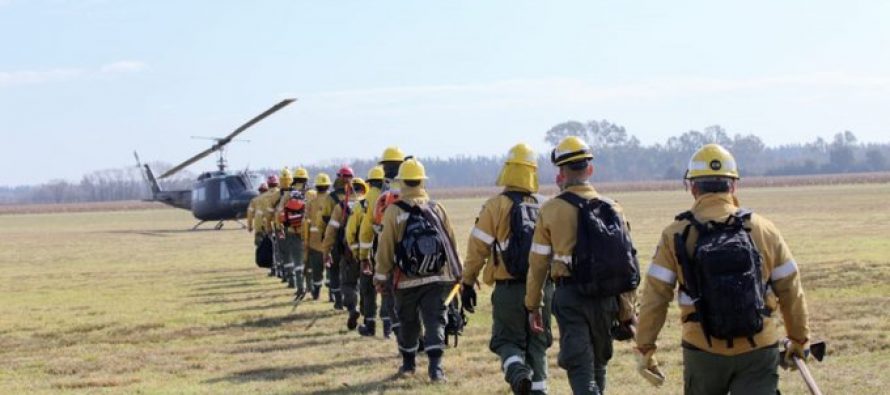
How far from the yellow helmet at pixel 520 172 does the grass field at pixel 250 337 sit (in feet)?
6.88

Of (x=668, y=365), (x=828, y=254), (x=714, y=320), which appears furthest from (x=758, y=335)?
(x=828, y=254)

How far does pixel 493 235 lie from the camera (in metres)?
8.31

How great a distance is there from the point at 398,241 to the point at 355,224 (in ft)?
9.05

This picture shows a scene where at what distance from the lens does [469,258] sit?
8.39 meters

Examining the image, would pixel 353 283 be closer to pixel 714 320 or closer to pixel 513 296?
pixel 513 296

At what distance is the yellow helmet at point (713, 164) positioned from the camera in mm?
5801

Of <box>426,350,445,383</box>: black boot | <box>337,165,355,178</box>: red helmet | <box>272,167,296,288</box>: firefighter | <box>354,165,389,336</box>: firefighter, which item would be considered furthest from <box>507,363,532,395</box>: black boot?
<box>272,167,296,288</box>: firefighter

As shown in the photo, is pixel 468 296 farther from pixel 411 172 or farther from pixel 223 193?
pixel 223 193

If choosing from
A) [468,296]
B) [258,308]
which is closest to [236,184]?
[258,308]

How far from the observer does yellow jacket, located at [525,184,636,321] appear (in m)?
7.11

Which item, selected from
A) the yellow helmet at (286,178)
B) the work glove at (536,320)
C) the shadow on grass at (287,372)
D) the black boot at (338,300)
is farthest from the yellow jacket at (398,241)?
the yellow helmet at (286,178)

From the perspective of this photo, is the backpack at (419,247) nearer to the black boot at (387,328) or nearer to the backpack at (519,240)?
the backpack at (519,240)

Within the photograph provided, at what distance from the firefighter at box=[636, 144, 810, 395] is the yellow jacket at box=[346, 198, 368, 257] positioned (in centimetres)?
686

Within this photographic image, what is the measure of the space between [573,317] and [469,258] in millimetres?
1391
